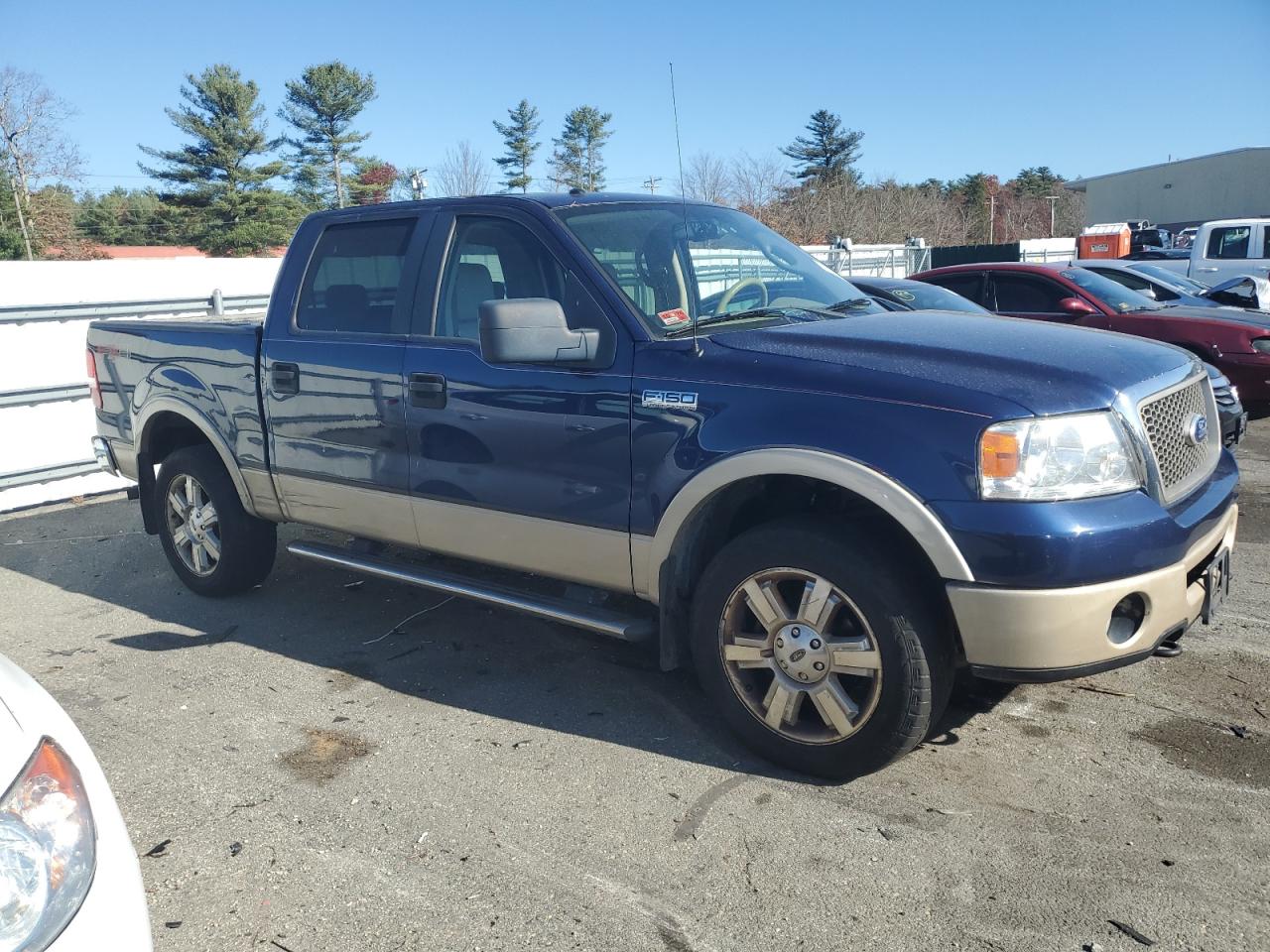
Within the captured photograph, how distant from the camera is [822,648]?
341 cm

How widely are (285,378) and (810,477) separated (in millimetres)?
2767

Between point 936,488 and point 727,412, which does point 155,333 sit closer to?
point 727,412

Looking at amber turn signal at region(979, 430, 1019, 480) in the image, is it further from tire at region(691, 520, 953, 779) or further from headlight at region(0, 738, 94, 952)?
headlight at region(0, 738, 94, 952)

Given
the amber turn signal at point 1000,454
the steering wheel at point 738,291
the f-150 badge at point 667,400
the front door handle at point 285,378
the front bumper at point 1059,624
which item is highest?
the steering wheel at point 738,291

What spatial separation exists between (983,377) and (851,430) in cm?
43

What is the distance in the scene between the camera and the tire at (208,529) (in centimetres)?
553

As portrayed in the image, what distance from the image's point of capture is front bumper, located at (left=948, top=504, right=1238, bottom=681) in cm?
302

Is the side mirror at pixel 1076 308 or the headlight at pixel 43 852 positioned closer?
the headlight at pixel 43 852

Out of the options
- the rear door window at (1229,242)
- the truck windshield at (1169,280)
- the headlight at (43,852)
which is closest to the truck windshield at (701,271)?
the headlight at (43,852)

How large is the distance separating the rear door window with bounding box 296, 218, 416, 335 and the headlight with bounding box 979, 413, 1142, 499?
2590mm

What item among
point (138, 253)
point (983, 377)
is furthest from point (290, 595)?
point (138, 253)

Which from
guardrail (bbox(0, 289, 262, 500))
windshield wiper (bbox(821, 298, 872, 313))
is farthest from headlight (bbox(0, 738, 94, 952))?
guardrail (bbox(0, 289, 262, 500))

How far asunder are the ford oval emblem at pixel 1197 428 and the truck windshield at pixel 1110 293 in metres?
6.68

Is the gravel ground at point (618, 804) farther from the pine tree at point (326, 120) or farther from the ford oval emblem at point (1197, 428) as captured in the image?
the pine tree at point (326, 120)
